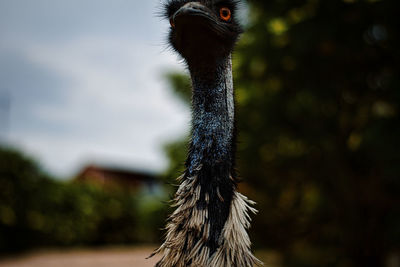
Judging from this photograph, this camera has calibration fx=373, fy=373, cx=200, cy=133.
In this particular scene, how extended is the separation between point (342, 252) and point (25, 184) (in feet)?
35.6

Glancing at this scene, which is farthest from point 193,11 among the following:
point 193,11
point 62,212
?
point 62,212

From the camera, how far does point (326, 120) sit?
9.94 meters

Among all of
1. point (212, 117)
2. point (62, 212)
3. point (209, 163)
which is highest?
point (212, 117)

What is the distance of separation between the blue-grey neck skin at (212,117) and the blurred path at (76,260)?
8949 millimetres

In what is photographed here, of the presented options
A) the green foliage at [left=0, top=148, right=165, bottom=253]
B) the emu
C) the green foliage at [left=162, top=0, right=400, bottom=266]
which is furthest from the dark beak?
the green foliage at [left=0, top=148, right=165, bottom=253]

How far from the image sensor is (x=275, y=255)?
55.3ft

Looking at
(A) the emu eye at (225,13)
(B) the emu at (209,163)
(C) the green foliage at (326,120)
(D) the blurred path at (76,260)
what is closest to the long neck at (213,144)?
(B) the emu at (209,163)

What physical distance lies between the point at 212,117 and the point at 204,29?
55 centimetres

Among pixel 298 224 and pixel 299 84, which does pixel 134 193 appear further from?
pixel 299 84

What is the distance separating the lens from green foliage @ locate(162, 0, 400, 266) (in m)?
6.94

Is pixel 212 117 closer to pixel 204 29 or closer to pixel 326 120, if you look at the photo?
pixel 204 29

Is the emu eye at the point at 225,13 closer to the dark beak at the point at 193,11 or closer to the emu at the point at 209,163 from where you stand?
the emu at the point at 209,163

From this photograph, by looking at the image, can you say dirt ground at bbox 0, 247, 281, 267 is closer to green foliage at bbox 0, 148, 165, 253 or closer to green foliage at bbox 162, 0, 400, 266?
green foliage at bbox 0, 148, 165, 253

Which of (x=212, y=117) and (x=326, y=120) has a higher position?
(x=326, y=120)
